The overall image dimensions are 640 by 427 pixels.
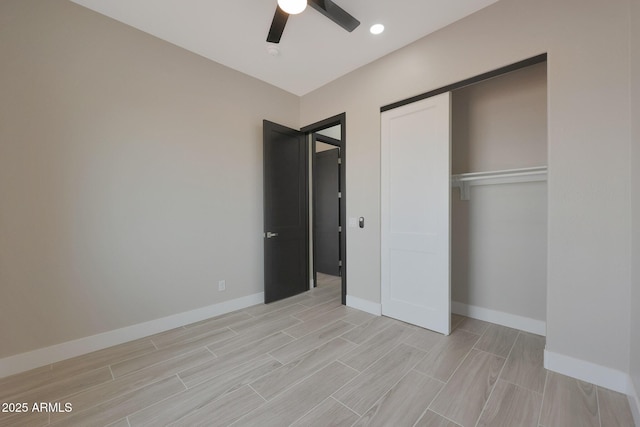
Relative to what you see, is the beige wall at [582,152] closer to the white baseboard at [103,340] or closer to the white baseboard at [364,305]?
the white baseboard at [364,305]

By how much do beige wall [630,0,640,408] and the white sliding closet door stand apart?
43.3 inches

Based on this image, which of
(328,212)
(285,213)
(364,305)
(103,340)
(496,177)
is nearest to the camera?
(103,340)

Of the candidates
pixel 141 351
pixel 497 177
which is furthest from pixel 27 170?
pixel 497 177

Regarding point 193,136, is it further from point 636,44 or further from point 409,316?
point 636,44

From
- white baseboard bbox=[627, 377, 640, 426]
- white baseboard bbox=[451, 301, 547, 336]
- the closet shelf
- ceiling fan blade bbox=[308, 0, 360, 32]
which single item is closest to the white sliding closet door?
the closet shelf

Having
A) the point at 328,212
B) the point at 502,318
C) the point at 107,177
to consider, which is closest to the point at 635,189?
the point at 502,318

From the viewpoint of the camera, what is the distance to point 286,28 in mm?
2391

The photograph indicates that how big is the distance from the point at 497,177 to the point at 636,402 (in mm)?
1818

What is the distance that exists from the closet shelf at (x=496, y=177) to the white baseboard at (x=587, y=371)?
149cm

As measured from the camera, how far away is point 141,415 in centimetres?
150

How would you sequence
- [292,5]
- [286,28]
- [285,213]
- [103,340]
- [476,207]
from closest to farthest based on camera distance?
[292,5], [103,340], [286,28], [476,207], [285,213]

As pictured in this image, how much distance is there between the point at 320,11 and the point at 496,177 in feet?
7.32

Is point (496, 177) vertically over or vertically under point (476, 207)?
over

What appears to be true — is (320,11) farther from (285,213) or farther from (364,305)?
(364,305)
